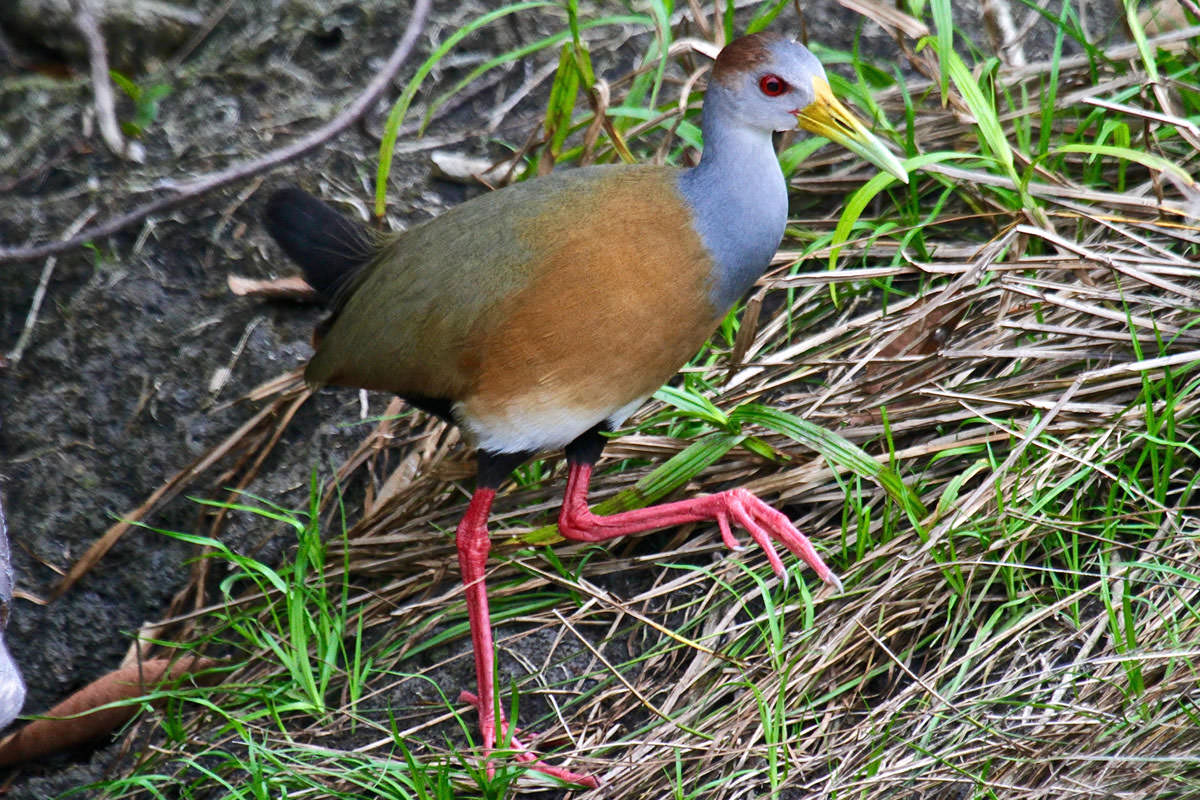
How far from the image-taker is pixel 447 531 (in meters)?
3.69

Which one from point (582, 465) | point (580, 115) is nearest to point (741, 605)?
point (582, 465)

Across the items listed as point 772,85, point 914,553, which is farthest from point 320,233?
point 914,553

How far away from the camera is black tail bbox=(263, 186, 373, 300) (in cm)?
363

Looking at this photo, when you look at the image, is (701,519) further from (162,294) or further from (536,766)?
(162,294)

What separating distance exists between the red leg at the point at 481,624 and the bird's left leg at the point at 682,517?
0.23 meters

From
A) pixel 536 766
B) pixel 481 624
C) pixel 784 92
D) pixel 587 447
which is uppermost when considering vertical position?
pixel 784 92

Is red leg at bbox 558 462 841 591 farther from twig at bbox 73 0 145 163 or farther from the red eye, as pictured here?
twig at bbox 73 0 145 163

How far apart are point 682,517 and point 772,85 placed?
3.51 feet

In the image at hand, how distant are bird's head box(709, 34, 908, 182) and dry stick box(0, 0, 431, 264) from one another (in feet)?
4.64

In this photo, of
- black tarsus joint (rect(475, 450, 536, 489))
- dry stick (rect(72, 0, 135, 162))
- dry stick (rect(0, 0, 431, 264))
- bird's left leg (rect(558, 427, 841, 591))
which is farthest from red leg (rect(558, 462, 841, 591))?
dry stick (rect(72, 0, 135, 162))

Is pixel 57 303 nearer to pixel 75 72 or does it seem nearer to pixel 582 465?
pixel 75 72

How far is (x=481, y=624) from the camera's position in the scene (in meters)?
3.25

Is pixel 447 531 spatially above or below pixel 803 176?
below

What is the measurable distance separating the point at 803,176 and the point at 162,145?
2273 mm
